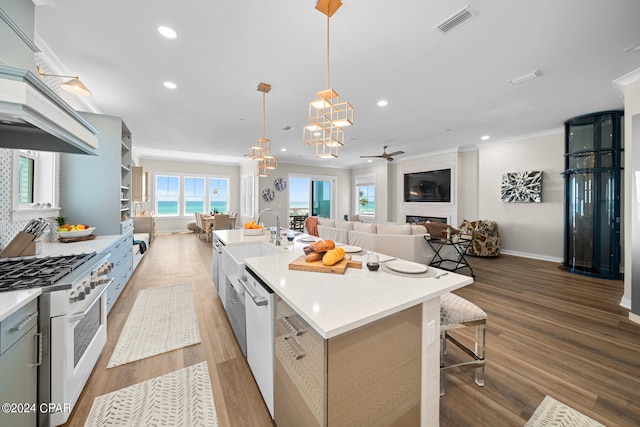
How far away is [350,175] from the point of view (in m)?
10.5

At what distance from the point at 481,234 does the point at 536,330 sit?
3530mm

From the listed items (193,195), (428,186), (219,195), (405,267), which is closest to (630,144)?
(405,267)

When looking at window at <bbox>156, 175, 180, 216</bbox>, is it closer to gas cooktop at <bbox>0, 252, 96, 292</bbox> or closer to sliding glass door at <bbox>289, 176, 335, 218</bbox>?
sliding glass door at <bbox>289, 176, 335, 218</bbox>

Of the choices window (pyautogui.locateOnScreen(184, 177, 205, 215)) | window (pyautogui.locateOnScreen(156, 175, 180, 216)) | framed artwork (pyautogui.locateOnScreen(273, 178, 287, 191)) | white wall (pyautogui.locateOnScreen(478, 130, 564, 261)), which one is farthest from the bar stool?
window (pyautogui.locateOnScreen(156, 175, 180, 216))

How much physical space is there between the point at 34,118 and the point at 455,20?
9.56 ft

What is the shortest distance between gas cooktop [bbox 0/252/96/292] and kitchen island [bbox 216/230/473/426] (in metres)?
1.12

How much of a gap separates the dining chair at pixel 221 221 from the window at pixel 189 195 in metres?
2.30

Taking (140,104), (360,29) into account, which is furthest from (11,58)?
(140,104)

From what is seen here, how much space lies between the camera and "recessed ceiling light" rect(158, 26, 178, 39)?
2221 millimetres

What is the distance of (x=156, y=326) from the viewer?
8.48 feet

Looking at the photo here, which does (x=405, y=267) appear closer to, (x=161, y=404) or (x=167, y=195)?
(x=161, y=404)

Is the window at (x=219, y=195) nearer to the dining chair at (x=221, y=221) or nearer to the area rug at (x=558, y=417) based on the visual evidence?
the dining chair at (x=221, y=221)

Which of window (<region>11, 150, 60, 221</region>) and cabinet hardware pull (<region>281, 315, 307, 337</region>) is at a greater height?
window (<region>11, 150, 60, 221</region>)

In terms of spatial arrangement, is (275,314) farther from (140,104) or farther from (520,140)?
(520,140)
